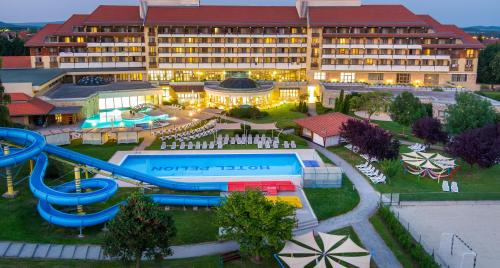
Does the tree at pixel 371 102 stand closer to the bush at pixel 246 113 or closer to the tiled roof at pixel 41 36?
the bush at pixel 246 113

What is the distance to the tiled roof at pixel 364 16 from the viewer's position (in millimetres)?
72000

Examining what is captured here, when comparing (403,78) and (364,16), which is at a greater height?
(364,16)

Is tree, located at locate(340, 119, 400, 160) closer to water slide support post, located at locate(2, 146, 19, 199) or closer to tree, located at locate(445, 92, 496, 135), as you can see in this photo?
tree, located at locate(445, 92, 496, 135)

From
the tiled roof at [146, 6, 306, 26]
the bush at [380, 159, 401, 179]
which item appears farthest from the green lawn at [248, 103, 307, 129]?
the bush at [380, 159, 401, 179]

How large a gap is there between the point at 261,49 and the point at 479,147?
43.6 meters

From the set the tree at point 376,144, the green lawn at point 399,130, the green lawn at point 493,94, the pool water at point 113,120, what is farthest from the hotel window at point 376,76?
the tree at point 376,144

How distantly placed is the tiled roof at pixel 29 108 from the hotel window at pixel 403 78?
50293 millimetres

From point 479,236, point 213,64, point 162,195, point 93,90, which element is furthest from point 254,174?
point 213,64

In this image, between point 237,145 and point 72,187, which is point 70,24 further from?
point 72,187

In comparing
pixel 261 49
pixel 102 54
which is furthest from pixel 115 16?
pixel 261 49

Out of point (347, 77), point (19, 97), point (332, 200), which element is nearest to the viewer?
point (332, 200)

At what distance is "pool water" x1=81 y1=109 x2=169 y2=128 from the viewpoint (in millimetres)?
51938

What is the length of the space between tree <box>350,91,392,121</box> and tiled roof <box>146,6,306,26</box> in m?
22.3

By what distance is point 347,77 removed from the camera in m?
73.9
